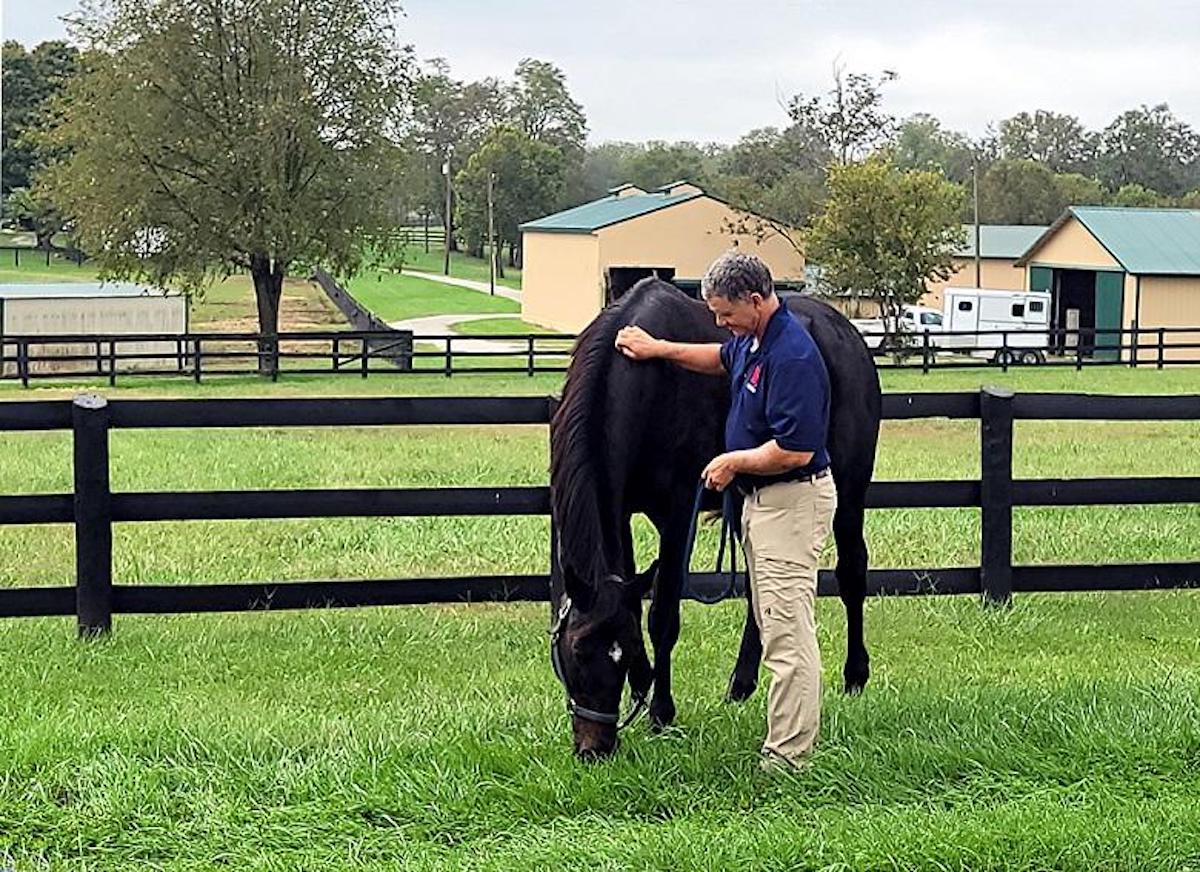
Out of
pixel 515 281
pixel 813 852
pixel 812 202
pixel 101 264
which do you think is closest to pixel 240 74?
pixel 101 264

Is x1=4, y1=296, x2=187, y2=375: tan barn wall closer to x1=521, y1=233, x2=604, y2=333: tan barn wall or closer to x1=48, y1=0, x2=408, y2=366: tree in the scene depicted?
x1=48, y1=0, x2=408, y2=366: tree

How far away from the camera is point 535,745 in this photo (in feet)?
16.6

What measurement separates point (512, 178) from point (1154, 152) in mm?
44265

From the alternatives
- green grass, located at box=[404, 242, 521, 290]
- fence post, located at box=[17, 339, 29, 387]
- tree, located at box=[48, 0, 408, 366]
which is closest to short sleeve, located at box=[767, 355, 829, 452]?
fence post, located at box=[17, 339, 29, 387]

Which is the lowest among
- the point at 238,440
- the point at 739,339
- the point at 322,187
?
Answer: the point at 238,440

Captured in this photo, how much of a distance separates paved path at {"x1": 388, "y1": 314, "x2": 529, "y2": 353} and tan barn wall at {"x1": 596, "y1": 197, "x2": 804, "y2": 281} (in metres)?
6.11

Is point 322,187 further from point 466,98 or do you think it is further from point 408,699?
point 466,98

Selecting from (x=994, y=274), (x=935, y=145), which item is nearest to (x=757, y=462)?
(x=994, y=274)

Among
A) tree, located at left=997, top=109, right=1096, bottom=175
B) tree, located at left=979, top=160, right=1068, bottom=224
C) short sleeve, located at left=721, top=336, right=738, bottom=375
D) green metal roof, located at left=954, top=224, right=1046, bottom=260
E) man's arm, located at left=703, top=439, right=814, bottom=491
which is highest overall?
tree, located at left=997, top=109, right=1096, bottom=175

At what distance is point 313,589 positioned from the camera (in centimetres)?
722

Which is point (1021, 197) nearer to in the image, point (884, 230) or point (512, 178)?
point (512, 178)

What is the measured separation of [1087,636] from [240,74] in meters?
35.4

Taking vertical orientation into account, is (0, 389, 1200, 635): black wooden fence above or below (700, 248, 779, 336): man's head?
below

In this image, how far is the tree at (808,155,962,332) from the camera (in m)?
42.2
